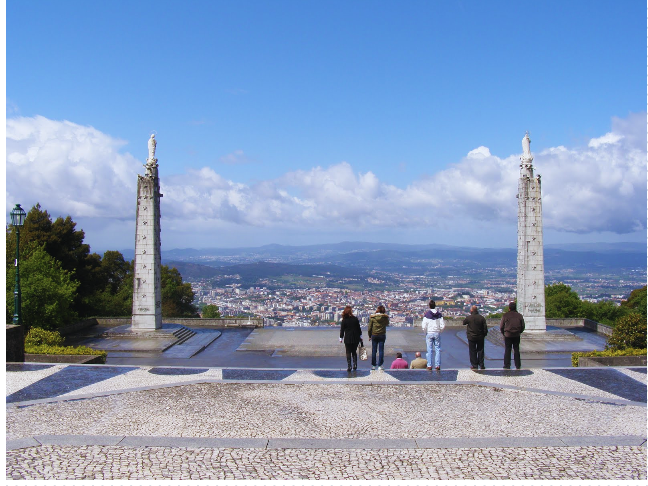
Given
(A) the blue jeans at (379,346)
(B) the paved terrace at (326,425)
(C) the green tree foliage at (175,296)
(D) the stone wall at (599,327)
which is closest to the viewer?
(B) the paved terrace at (326,425)

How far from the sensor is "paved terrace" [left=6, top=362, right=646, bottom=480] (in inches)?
234

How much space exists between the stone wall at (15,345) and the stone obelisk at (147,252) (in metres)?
9.12

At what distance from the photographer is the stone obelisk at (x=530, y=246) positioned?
21609mm

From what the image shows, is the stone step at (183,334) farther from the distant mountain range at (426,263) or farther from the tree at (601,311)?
the distant mountain range at (426,263)

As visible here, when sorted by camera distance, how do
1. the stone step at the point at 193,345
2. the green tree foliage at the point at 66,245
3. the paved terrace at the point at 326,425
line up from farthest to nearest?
the green tree foliage at the point at 66,245 < the stone step at the point at 193,345 < the paved terrace at the point at 326,425

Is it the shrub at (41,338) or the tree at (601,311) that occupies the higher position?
the shrub at (41,338)

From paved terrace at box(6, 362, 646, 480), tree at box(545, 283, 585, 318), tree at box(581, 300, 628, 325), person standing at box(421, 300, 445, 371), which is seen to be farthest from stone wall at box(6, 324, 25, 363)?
tree at box(581, 300, 628, 325)

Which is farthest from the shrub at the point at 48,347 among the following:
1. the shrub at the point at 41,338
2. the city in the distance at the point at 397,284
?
the city in the distance at the point at 397,284

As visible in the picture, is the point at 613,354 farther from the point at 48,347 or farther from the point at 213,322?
the point at 213,322

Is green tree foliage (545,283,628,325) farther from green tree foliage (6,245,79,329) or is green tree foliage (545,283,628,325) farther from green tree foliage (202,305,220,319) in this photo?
green tree foliage (6,245,79,329)

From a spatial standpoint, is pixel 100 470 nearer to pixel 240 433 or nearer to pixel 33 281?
pixel 240 433

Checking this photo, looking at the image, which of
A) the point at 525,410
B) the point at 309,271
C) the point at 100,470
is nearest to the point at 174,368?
the point at 100,470

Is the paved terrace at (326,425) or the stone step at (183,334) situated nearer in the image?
the paved terrace at (326,425)

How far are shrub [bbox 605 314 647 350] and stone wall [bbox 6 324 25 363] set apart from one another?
15.0 m
